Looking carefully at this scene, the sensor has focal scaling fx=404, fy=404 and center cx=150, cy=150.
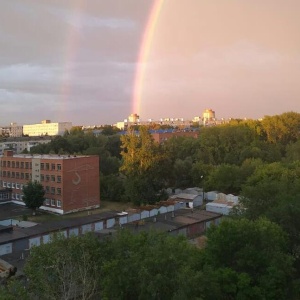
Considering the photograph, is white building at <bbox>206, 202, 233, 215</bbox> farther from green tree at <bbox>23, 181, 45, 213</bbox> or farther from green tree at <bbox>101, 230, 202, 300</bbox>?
green tree at <bbox>101, 230, 202, 300</bbox>

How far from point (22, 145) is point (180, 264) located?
2100 inches

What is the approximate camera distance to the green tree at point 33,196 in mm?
22688

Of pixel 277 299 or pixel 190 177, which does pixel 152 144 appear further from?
pixel 277 299

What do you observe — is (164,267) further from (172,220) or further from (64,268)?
(172,220)

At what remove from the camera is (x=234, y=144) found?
3722cm

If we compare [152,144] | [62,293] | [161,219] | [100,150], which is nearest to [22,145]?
[100,150]

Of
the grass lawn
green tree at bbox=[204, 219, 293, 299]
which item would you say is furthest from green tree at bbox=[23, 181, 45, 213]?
green tree at bbox=[204, 219, 293, 299]

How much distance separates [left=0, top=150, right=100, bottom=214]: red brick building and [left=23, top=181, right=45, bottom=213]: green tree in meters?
1.15

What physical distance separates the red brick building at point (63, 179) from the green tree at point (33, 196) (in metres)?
1.15

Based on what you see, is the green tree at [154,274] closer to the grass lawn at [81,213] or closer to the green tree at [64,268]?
the green tree at [64,268]

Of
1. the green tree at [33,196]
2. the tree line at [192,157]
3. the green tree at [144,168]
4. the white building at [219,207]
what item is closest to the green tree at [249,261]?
the tree line at [192,157]

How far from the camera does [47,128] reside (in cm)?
10594

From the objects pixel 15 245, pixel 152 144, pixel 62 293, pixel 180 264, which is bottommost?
pixel 15 245

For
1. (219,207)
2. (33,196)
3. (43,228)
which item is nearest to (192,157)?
(219,207)
